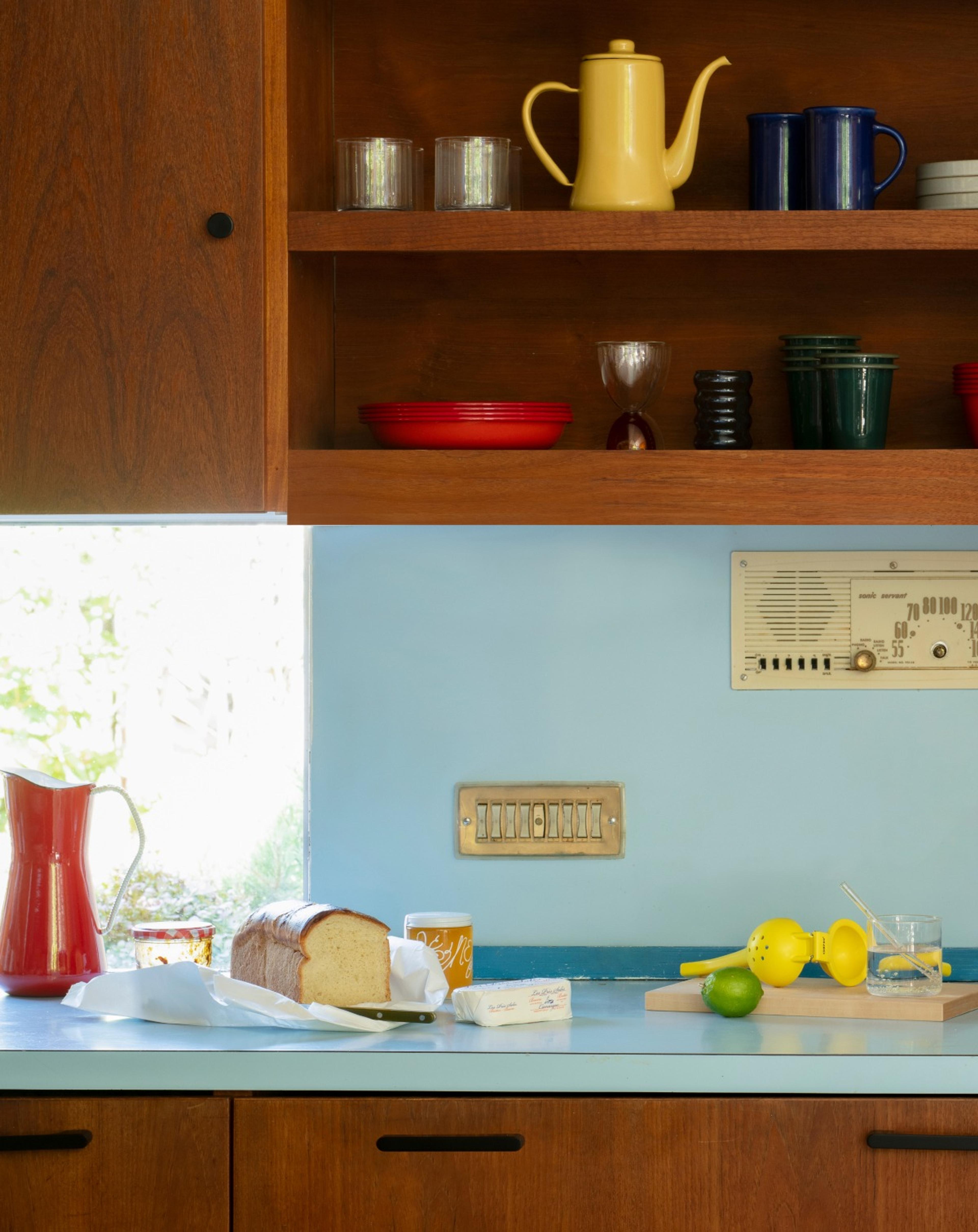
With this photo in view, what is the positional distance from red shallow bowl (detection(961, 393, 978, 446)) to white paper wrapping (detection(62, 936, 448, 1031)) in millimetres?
968

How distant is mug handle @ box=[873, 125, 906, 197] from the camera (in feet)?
6.17

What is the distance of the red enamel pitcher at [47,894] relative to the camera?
1.94 m

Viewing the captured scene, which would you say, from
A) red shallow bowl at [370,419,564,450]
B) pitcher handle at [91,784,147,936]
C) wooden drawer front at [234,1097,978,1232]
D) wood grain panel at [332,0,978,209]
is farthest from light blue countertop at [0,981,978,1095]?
wood grain panel at [332,0,978,209]

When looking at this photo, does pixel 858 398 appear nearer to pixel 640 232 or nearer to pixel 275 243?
pixel 640 232

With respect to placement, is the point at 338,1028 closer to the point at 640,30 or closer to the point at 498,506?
the point at 498,506

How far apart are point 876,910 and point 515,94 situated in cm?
127

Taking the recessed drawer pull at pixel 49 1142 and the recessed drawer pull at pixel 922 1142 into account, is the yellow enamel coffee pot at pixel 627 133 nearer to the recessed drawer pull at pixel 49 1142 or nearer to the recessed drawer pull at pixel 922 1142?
the recessed drawer pull at pixel 922 1142

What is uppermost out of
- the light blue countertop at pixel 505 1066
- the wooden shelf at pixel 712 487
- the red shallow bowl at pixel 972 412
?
the red shallow bowl at pixel 972 412

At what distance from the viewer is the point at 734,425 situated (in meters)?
1.91

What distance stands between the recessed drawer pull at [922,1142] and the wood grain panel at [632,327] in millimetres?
949

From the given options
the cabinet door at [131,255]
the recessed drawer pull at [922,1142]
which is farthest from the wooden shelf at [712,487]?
the recessed drawer pull at [922,1142]

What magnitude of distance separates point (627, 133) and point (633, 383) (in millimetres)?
311

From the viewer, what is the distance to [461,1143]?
5.32 feet

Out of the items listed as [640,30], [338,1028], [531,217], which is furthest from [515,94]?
[338,1028]
